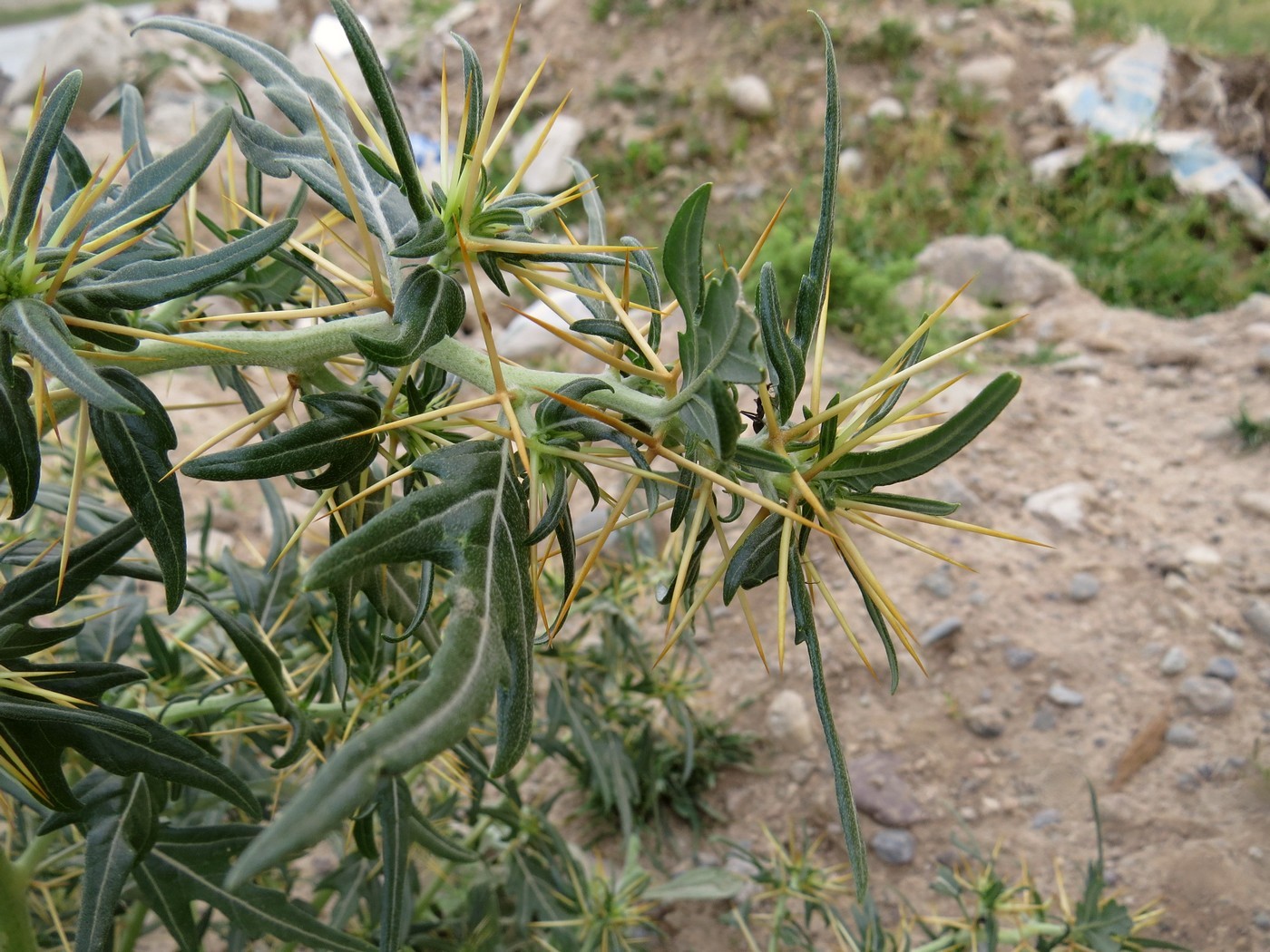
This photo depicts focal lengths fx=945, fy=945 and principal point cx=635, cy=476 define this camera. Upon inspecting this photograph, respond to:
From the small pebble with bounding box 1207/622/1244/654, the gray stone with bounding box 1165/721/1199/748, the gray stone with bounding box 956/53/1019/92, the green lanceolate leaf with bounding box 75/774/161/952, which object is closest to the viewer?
the green lanceolate leaf with bounding box 75/774/161/952

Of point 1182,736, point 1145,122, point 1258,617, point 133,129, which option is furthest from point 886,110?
point 133,129

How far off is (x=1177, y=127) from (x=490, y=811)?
6715mm

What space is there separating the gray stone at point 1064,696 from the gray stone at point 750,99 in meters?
5.09

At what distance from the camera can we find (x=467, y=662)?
534 mm

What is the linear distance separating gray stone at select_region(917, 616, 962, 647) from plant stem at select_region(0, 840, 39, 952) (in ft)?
7.34

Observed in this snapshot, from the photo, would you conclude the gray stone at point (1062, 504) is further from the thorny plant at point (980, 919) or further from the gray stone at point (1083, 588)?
the thorny plant at point (980, 919)

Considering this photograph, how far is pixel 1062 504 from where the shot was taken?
3186mm

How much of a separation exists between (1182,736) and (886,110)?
16.4ft

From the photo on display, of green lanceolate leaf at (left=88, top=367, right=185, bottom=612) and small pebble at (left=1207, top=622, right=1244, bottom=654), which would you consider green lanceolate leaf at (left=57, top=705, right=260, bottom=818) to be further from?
small pebble at (left=1207, top=622, right=1244, bottom=654)

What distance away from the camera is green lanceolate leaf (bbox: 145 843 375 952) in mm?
1101

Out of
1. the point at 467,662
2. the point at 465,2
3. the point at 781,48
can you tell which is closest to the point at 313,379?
the point at 467,662

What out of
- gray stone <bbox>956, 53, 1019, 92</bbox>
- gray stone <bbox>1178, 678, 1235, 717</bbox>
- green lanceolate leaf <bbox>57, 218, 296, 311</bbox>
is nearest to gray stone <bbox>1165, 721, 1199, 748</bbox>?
gray stone <bbox>1178, 678, 1235, 717</bbox>

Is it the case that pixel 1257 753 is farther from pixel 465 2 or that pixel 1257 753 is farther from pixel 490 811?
pixel 465 2

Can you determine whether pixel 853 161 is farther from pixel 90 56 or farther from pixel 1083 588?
pixel 90 56
